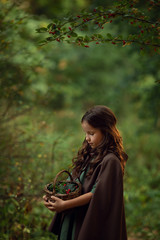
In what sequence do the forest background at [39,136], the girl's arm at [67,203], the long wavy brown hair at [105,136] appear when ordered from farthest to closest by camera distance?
the forest background at [39,136] → the long wavy brown hair at [105,136] → the girl's arm at [67,203]

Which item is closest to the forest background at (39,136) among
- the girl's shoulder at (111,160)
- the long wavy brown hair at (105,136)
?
the long wavy brown hair at (105,136)

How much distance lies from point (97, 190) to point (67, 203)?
280 mm

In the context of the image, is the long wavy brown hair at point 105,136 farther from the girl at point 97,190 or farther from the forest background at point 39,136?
the forest background at point 39,136

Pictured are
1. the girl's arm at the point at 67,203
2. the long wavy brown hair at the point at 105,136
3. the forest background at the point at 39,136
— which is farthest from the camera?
the forest background at the point at 39,136

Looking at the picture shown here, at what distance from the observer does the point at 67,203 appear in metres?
2.14

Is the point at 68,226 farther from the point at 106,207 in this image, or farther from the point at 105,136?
the point at 105,136

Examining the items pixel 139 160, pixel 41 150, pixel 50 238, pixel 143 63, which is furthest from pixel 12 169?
pixel 139 160

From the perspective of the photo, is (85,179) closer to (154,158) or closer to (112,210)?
(112,210)

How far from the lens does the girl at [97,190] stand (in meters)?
2.13

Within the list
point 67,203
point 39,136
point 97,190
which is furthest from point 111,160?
point 39,136

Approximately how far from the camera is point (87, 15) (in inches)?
88.1

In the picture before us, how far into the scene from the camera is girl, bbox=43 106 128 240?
6.98 feet

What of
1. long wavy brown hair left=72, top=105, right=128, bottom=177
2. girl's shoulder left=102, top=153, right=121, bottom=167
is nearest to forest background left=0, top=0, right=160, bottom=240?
long wavy brown hair left=72, top=105, right=128, bottom=177

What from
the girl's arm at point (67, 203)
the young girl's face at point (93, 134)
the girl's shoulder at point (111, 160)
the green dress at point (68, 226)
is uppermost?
the young girl's face at point (93, 134)
